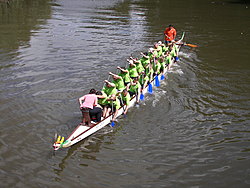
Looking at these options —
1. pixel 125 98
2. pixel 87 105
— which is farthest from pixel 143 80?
pixel 87 105

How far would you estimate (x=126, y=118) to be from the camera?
12.4 m

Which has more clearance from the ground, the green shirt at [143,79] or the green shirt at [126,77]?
the green shirt at [126,77]

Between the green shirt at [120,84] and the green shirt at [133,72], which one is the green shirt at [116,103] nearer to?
the green shirt at [120,84]

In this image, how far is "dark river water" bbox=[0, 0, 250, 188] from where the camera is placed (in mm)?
8969

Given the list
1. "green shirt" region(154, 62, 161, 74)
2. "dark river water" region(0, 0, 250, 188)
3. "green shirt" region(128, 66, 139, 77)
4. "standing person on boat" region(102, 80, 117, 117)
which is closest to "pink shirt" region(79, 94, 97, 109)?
"standing person on boat" region(102, 80, 117, 117)

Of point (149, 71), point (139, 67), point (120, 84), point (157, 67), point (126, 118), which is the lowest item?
point (126, 118)

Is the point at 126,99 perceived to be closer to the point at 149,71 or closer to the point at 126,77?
the point at 126,77

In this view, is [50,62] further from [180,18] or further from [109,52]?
[180,18]

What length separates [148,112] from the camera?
1293cm

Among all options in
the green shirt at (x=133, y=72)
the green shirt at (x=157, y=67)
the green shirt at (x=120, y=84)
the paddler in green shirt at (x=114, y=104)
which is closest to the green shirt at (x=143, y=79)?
the green shirt at (x=133, y=72)

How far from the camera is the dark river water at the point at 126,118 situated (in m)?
8.97

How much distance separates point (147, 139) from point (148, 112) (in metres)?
2.37

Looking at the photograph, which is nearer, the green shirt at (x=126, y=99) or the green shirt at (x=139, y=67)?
the green shirt at (x=126, y=99)

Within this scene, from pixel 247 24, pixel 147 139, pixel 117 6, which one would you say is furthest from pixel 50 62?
pixel 117 6
